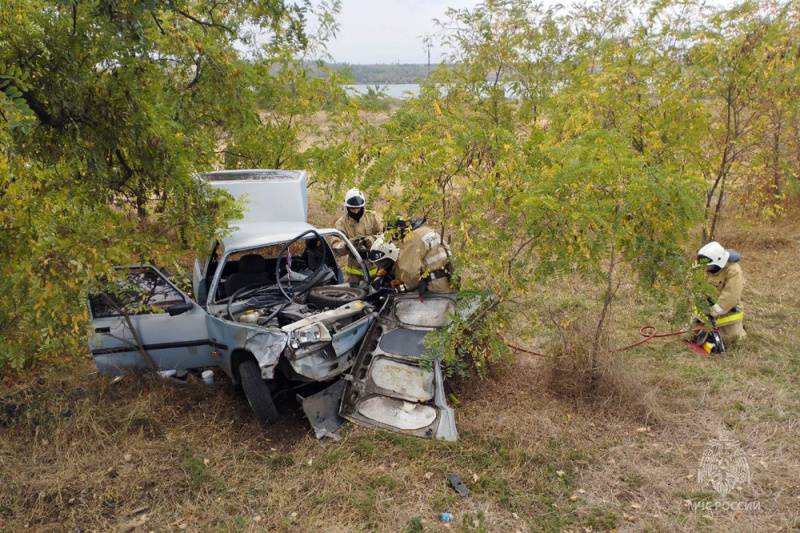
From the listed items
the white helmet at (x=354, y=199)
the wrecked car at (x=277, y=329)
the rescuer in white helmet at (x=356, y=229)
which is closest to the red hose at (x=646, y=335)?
the wrecked car at (x=277, y=329)

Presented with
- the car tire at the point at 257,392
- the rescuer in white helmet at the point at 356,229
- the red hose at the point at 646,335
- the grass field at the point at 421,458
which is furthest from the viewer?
the rescuer in white helmet at the point at 356,229

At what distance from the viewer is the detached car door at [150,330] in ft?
16.9

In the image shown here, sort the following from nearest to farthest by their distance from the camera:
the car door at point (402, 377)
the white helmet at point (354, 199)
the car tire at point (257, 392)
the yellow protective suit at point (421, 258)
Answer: the car door at point (402, 377), the car tire at point (257, 392), the yellow protective suit at point (421, 258), the white helmet at point (354, 199)

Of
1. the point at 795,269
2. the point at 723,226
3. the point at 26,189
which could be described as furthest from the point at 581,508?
the point at 723,226

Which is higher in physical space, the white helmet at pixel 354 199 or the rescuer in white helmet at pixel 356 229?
the white helmet at pixel 354 199

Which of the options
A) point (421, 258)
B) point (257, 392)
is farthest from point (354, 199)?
point (257, 392)

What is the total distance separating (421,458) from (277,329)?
63.3 inches

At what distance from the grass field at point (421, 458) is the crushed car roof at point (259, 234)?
1468mm

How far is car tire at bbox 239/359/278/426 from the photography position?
467cm

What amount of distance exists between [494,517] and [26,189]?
4676mm

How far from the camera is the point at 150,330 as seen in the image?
525 centimetres

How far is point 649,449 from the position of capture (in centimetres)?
427

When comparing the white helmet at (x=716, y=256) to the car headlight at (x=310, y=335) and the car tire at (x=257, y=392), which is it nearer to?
the car headlight at (x=310, y=335)

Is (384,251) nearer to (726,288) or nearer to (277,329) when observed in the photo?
(277,329)
